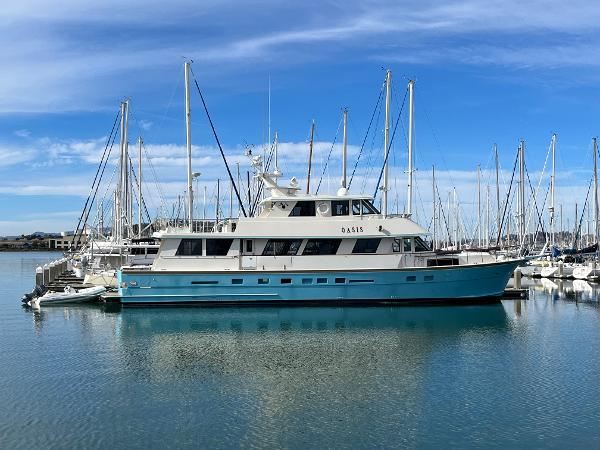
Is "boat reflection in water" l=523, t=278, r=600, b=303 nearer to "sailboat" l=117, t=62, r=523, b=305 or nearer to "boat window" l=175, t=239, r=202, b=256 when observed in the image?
"sailboat" l=117, t=62, r=523, b=305

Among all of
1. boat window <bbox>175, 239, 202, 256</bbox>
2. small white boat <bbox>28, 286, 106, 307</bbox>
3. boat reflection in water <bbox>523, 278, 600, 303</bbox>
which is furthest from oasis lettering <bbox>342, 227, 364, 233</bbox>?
boat reflection in water <bbox>523, 278, 600, 303</bbox>

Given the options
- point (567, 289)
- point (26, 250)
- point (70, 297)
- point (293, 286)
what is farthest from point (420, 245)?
point (26, 250)

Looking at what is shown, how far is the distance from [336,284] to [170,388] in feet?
45.8

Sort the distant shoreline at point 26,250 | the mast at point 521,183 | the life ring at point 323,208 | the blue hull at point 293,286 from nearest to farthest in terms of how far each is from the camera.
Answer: the blue hull at point 293,286 < the life ring at point 323,208 < the mast at point 521,183 < the distant shoreline at point 26,250

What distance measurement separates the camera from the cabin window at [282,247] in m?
28.8

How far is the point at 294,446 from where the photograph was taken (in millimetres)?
11586

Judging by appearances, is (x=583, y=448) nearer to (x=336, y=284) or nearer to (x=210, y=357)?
(x=210, y=357)

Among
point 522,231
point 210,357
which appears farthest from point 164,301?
point 522,231

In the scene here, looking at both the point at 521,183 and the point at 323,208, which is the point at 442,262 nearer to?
the point at 323,208

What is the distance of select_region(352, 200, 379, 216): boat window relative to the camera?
95.5ft

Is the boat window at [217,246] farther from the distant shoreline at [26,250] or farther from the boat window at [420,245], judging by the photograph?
the distant shoreline at [26,250]

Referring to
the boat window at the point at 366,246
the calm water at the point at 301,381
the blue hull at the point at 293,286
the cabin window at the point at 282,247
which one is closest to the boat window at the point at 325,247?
the cabin window at the point at 282,247

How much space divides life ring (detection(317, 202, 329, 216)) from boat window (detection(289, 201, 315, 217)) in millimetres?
323

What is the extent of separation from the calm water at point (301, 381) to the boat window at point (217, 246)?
10.8 feet
